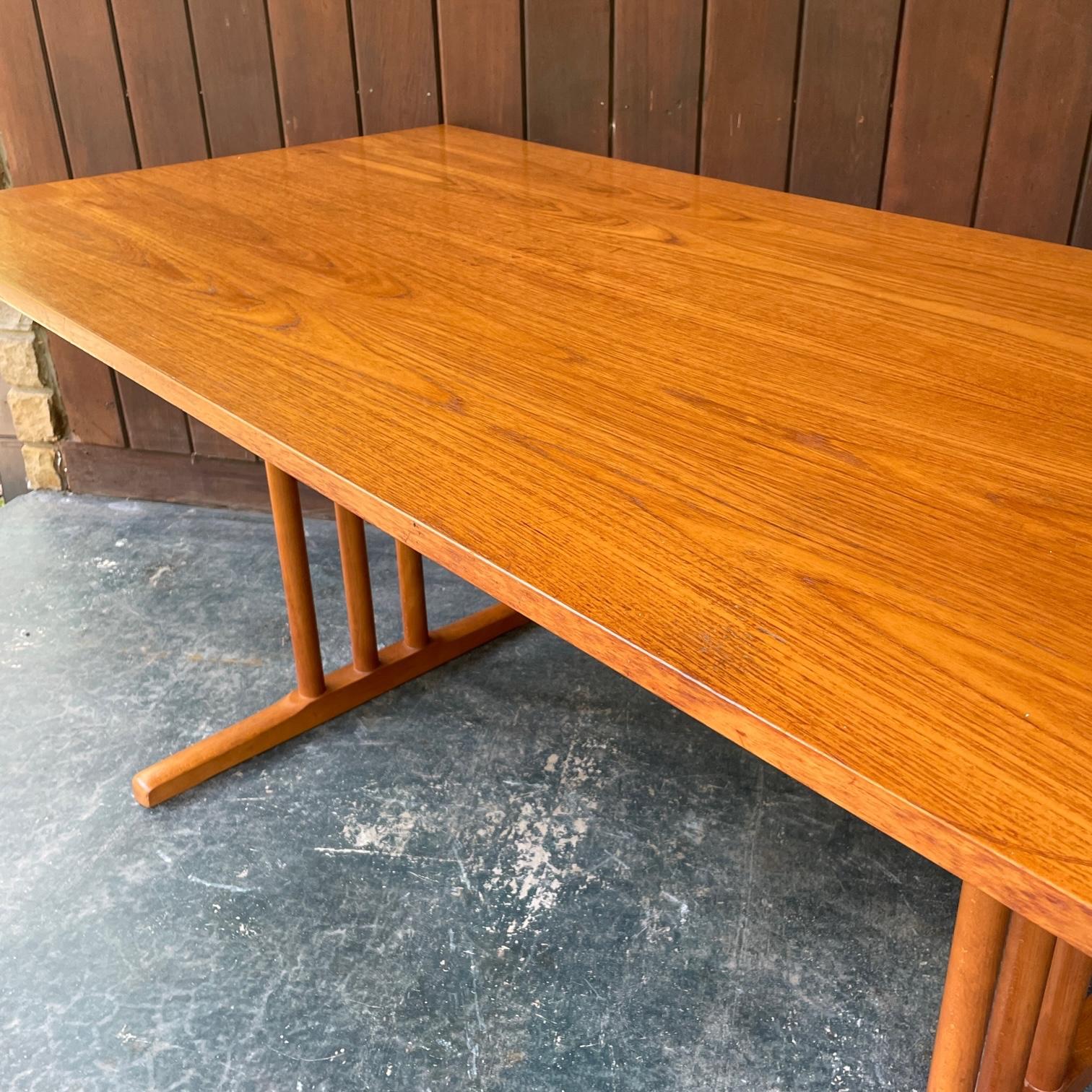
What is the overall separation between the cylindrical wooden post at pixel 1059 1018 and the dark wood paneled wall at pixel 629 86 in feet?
4.05

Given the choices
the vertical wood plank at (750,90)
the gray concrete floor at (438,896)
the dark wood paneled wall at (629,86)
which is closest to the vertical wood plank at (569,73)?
the dark wood paneled wall at (629,86)

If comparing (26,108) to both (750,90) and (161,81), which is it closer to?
(161,81)

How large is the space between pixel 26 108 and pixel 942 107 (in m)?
1.84

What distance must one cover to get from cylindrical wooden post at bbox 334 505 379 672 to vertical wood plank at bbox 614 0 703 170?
34.5 inches

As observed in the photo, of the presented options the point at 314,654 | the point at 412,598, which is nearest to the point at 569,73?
the point at 412,598

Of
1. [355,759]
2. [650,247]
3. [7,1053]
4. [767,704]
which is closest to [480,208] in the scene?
[650,247]

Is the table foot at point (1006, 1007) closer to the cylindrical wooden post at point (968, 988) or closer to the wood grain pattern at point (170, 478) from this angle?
the cylindrical wooden post at point (968, 988)

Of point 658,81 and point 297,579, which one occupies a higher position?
point 658,81

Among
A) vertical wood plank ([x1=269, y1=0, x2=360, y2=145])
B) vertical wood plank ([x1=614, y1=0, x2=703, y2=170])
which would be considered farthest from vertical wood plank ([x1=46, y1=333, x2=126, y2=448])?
vertical wood plank ([x1=614, y1=0, x2=703, y2=170])

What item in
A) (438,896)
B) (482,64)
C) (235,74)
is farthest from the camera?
(235,74)

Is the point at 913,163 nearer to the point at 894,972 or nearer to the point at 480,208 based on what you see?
the point at 480,208

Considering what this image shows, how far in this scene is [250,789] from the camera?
181cm

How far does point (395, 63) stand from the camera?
83.9 inches

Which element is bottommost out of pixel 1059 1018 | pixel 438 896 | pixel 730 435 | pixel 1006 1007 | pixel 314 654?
pixel 438 896
